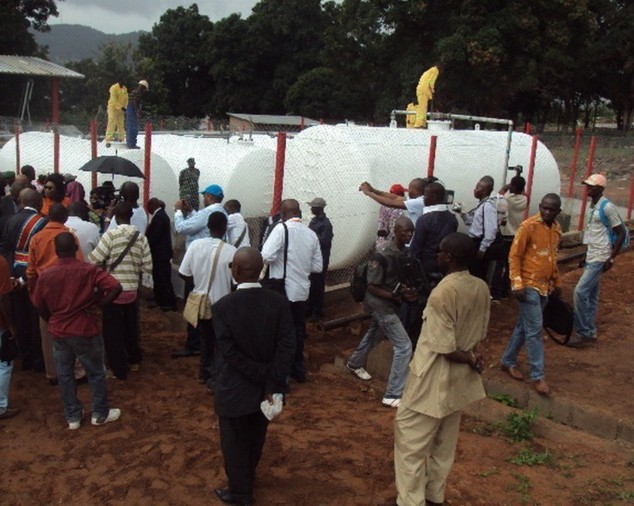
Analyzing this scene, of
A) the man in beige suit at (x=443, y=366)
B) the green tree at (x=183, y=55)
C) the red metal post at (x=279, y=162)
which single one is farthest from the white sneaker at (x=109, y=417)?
the green tree at (x=183, y=55)

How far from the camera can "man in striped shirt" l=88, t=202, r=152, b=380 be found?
612 centimetres

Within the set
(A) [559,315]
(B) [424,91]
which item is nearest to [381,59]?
(B) [424,91]

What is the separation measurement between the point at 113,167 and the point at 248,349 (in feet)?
17.2

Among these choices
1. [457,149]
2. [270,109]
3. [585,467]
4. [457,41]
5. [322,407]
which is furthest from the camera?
[270,109]

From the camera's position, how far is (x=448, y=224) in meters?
6.25

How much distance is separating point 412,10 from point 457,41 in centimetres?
322

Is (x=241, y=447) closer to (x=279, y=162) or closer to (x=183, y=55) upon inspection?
(x=279, y=162)

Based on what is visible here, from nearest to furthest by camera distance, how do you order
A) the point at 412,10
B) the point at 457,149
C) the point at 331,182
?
1. the point at 331,182
2. the point at 457,149
3. the point at 412,10

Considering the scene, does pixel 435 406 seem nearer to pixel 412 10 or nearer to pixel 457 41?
pixel 457 41

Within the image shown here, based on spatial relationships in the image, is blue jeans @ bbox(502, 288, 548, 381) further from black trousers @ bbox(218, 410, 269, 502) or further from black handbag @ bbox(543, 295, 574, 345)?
black trousers @ bbox(218, 410, 269, 502)

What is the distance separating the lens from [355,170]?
8.97 metres

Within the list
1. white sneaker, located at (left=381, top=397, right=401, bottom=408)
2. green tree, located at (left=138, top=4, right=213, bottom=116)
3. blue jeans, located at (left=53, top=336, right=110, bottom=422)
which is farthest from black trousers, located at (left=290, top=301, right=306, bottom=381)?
green tree, located at (left=138, top=4, right=213, bottom=116)

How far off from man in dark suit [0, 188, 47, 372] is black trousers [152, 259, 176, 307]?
190 centimetres

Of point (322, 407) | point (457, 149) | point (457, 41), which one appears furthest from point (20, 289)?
point (457, 41)
